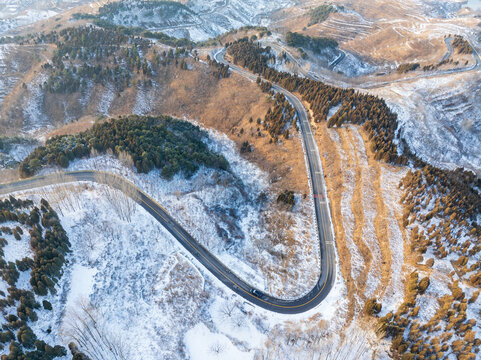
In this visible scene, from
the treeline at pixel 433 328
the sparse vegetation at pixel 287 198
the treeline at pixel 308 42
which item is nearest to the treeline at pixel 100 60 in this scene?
the treeline at pixel 308 42

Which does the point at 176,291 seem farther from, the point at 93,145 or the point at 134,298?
the point at 93,145

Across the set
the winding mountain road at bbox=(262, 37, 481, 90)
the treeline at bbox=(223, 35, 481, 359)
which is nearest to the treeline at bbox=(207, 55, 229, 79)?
the treeline at bbox=(223, 35, 481, 359)

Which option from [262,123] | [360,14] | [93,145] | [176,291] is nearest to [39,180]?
[93,145]

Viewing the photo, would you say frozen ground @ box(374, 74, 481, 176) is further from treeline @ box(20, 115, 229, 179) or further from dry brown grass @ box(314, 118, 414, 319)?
treeline @ box(20, 115, 229, 179)

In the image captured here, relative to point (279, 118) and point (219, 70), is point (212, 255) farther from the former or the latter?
point (219, 70)

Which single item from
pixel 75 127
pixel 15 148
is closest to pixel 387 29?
pixel 75 127
